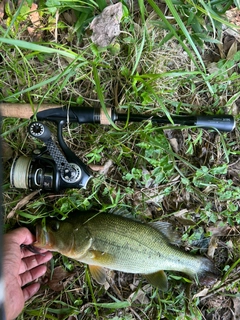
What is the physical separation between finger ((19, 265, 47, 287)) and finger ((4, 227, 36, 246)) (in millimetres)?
259

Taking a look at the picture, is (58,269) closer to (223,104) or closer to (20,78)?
(20,78)

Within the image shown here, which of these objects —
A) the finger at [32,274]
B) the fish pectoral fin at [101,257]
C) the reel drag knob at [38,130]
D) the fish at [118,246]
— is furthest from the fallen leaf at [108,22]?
the finger at [32,274]

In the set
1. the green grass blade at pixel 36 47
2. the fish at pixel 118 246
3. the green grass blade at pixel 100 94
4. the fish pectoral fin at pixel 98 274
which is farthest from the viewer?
the fish pectoral fin at pixel 98 274

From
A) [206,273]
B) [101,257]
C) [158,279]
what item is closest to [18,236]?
[101,257]

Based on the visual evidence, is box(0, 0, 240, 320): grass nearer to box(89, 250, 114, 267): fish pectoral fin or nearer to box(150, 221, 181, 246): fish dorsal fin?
box(150, 221, 181, 246): fish dorsal fin

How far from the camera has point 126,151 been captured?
2572 mm

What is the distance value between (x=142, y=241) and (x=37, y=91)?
1.20 metres

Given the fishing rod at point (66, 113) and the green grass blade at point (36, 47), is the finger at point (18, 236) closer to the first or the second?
the fishing rod at point (66, 113)

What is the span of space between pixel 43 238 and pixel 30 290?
1.47ft

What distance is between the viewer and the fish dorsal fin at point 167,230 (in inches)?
103

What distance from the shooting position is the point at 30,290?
104 inches

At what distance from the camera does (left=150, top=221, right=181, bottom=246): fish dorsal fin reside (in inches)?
103

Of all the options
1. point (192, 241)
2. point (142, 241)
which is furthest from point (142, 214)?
point (192, 241)

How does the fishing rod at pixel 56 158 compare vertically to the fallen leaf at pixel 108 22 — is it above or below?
below
